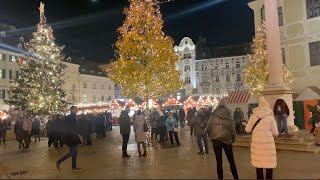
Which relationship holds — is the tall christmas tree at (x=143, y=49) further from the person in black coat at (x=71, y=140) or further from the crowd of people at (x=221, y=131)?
the person in black coat at (x=71, y=140)

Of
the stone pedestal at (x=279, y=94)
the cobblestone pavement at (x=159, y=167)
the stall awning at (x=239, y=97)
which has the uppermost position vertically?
the stall awning at (x=239, y=97)

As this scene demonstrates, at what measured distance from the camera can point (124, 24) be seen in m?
20.5

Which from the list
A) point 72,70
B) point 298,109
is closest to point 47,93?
point 298,109

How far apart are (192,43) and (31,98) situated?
56.4 m

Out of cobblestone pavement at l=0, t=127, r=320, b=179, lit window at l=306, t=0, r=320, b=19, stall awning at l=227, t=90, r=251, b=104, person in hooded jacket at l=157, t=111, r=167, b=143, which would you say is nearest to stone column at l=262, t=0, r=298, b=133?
cobblestone pavement at l=0, t=127, r=320, b=179

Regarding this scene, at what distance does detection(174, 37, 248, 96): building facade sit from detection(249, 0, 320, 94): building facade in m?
48.6

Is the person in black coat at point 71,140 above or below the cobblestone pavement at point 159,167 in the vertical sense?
above

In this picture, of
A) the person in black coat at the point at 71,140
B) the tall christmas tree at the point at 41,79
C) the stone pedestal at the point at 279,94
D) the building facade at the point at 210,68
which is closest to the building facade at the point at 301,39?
the stone pedestal at the point at 279,94

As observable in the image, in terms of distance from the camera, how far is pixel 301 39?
27766mm

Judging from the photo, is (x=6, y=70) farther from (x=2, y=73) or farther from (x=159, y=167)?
(x=159, y=167)

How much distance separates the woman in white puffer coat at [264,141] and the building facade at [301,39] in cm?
2188

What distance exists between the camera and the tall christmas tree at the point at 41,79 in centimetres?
3086

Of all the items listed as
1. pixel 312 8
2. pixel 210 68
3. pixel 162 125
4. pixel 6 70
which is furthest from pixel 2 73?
pixel 312 8

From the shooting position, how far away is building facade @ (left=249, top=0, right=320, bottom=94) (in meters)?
26.9
